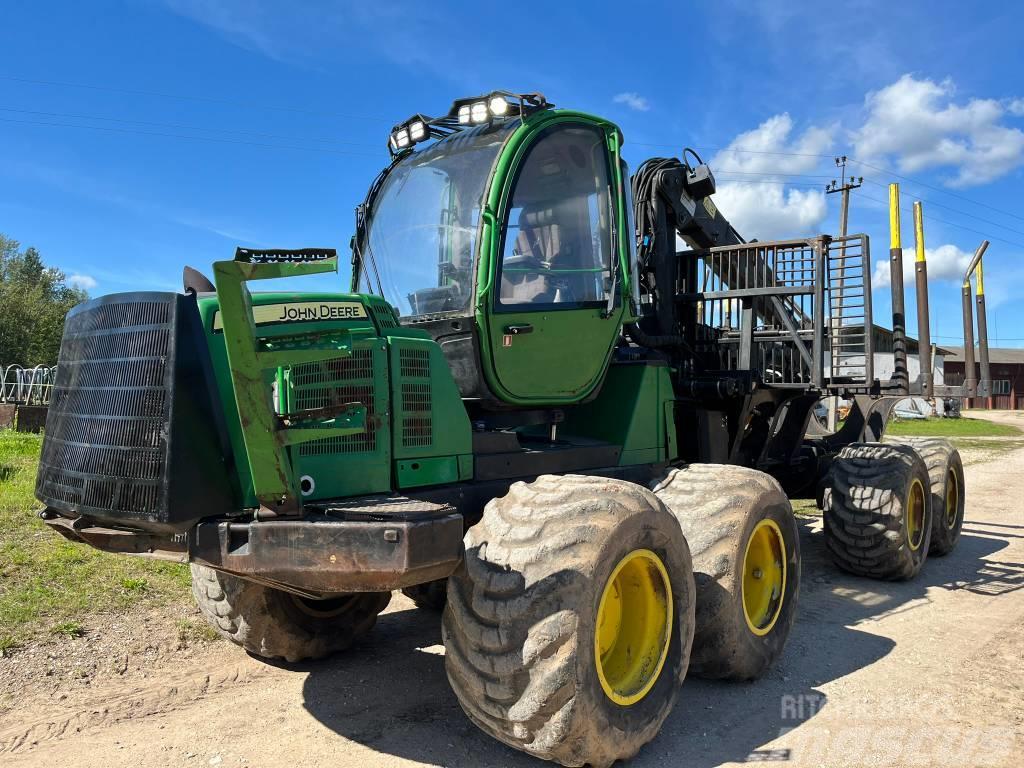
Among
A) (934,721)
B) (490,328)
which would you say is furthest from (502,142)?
(934,721)

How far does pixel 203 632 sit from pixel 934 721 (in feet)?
13.9

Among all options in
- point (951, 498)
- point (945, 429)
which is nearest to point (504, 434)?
point (951, 498)

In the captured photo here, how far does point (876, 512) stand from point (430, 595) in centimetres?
366

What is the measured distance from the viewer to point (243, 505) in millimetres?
3469

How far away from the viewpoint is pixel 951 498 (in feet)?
27.3

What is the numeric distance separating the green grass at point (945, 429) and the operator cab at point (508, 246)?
24.2 meters

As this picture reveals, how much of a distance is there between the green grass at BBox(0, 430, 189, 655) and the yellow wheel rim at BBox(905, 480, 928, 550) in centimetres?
597

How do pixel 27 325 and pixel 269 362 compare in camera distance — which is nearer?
pixel 269 362

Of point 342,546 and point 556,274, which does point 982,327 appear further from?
point 342,546

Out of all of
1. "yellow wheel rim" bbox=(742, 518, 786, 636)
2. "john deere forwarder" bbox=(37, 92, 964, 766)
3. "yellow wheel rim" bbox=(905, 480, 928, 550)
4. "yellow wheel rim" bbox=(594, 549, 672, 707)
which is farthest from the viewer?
"yellow wheel rim" bbox=(905, 480, 928, 550)

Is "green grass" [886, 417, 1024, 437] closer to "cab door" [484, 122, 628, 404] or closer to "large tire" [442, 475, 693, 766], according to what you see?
"cab door" [484, 122, 628, 404]

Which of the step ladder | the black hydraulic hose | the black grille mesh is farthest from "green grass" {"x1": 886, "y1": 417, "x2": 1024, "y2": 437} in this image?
the black grille mesh

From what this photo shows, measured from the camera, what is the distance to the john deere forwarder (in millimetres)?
3252

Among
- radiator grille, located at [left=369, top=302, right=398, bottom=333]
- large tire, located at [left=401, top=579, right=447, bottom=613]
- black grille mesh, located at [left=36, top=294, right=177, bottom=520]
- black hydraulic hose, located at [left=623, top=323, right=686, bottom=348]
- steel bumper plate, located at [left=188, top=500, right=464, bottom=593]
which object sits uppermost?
black hydraulic hose, located at [left=623, top=323, right=686, bottom=348]
